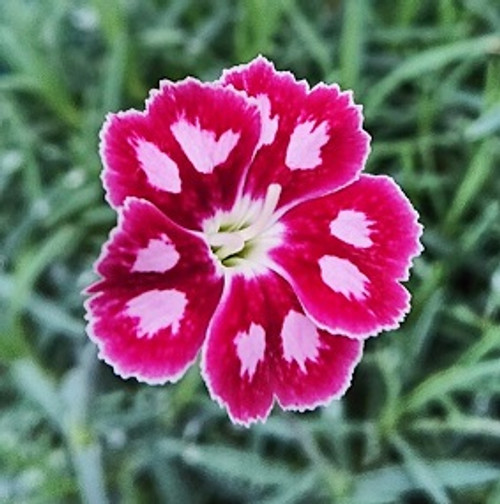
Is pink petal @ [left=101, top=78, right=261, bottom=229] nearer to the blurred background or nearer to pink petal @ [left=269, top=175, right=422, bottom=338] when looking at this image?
pink petal @ [left=269, top=175, right=422, bottom=338]

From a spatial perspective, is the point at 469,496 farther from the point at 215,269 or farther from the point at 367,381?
the point at 215,269

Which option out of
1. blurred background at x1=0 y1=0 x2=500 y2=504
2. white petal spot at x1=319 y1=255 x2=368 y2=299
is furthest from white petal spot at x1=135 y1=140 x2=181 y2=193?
blurred background at x1=0 y1=0 x2=500 y2=504

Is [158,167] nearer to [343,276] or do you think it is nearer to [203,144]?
[203,144]

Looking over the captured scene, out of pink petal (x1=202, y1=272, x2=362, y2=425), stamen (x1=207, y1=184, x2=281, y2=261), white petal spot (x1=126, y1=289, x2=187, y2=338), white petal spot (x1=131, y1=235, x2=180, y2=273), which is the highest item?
stamen (x1=207, y1=184, x2=281, y2=261)

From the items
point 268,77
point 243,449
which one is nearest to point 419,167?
point 243,449

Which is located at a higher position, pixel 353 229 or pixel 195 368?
pixel 195 368

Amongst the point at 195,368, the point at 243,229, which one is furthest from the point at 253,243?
the point at 195,368
